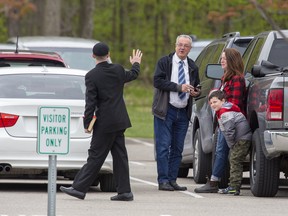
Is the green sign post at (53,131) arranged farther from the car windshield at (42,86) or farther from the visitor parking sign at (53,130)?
the car windshield at (42,86)

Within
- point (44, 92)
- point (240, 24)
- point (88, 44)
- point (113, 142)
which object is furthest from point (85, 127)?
point (240, 24)

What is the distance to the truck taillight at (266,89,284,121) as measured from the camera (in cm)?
1289

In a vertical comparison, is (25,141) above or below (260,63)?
below

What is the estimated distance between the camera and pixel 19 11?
47531 millimetres

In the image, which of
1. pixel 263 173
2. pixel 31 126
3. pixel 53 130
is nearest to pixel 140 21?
pixel 31 126

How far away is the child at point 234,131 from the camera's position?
13.8 meters

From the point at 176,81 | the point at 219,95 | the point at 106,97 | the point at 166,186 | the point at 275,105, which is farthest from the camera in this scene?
the point at 176,81

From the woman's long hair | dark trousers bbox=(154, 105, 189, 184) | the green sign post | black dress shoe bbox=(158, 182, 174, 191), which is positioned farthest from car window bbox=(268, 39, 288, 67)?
the green sign post

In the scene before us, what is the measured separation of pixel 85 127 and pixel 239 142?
1927 mm

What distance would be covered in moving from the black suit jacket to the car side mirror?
→ 5.91 feet

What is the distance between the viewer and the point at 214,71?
1461 centimetres

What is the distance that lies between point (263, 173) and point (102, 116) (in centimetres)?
191

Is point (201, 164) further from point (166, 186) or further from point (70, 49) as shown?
point (70, 49)

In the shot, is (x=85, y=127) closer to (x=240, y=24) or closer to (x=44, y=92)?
(x=44, y=92)
